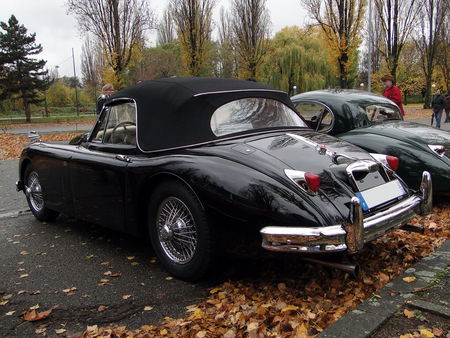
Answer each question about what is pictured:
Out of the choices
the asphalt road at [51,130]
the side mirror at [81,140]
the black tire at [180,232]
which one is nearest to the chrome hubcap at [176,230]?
the black tire at [180,232]

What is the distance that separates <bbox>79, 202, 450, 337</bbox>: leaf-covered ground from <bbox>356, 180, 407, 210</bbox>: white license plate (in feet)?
1.91

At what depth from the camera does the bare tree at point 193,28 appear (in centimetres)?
2655

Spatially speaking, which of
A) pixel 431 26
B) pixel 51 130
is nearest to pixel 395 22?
pixel 431 26

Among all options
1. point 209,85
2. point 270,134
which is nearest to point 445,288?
point 270,134

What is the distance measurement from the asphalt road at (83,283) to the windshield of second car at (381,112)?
3.58 m

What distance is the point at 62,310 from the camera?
299cm

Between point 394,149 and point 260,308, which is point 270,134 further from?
point 394,149

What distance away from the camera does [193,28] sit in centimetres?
2691

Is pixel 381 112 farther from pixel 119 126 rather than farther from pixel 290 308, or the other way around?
pixel 290 308

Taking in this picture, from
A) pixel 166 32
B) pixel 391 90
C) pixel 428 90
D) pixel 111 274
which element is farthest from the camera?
pixel 166 32

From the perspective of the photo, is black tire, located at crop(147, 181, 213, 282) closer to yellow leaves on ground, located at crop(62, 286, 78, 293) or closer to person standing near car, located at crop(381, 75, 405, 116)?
yellow leaves on ground, located at crop(62, 286, 78, 293)

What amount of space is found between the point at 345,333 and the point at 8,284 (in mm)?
2716

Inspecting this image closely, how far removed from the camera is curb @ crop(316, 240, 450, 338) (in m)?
2.33

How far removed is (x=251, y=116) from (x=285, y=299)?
1631 mm
